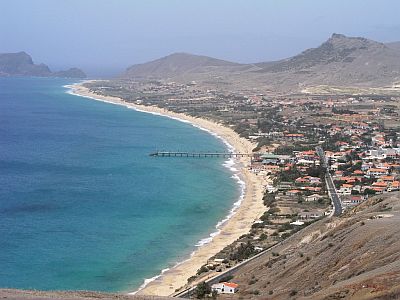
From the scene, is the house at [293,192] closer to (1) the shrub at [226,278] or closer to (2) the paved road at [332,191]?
(2) the paved road at [332,191]

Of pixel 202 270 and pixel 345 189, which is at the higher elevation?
pixel 345 189

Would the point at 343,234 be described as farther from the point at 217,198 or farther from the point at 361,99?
the point at 361,99

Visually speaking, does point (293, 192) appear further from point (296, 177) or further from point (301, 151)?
point (301, 151)

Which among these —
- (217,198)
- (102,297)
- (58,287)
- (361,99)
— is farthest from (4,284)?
(361,99)

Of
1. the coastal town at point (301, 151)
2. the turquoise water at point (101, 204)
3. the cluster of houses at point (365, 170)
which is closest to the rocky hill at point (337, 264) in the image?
the coastal town at point (301, 151)

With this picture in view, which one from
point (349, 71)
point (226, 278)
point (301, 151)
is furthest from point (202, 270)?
point (349, 71)
